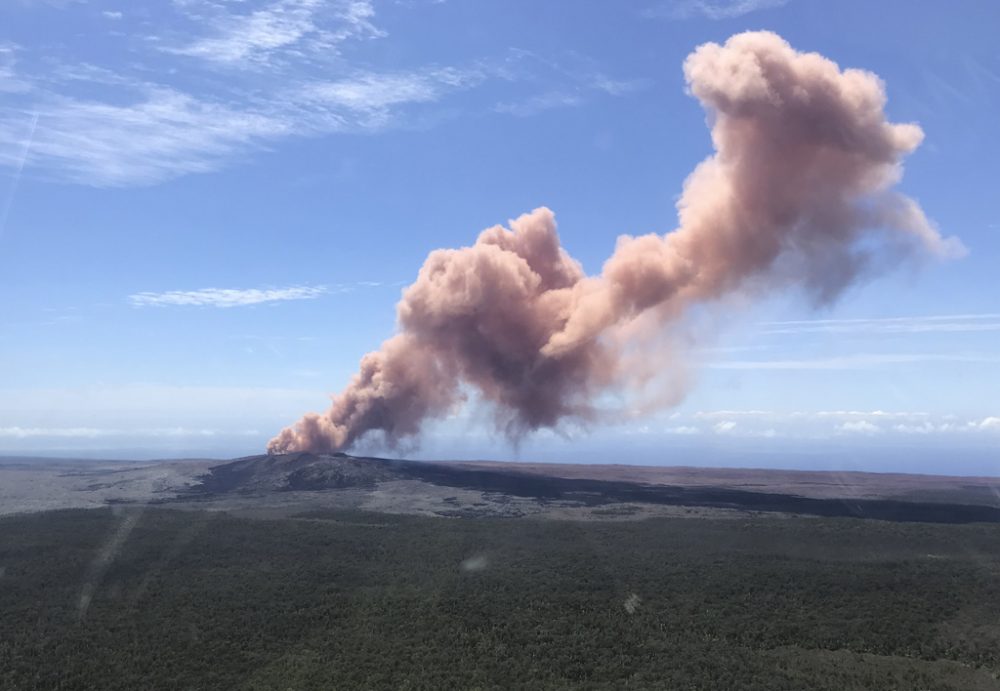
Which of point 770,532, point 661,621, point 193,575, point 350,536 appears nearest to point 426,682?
point 661,621

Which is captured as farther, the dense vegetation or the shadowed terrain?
the shadowed terrain

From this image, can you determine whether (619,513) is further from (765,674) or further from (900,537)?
(765,674)

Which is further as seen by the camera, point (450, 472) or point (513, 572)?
point (450, 472)

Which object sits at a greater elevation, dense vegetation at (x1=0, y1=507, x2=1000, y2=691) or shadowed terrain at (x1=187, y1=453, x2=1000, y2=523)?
shadowed terrain at (x1=187, y1=453, x2=1000, y2=523)

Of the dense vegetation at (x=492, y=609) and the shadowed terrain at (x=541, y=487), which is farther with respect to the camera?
the shadowed terrain at (x=541, y=487)

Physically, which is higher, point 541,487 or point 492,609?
point 541,487

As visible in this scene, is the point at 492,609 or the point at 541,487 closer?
the point at 492,609

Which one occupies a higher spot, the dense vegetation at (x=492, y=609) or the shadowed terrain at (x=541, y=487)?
the shadowed terrain at (x=541, y=487)

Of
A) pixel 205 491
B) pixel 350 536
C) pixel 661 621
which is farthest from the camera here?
pixel 205 491
